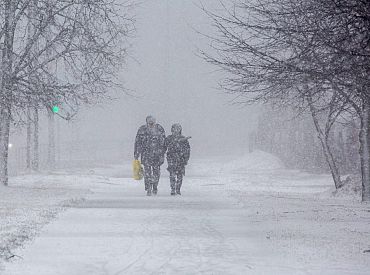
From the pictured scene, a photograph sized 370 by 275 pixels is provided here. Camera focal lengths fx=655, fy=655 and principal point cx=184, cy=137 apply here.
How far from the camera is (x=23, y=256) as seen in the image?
7020 millimetres

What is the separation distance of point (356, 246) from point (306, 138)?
25.2 metres

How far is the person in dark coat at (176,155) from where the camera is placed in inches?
604

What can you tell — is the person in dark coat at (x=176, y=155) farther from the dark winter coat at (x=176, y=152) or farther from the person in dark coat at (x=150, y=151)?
the person in dark coat at (x=150, y=151)

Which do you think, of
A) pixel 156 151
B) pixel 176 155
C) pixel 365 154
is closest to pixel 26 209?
pixel 156 151

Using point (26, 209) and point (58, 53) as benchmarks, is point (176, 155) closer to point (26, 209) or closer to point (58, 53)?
point (58, 53)

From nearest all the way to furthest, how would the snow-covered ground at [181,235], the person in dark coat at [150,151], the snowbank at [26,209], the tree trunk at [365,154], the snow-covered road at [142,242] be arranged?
the snow-covered road at [142,242]
the snow-covered ground at [181,235]
the snowbank at [26,209]
the person in dark coat at [150,151]
the tree trunk at [365,154]

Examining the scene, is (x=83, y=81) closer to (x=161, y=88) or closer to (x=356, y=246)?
(x=356, y=246)

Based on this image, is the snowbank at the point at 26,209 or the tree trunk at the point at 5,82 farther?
the tree trunk at the point at 5,82

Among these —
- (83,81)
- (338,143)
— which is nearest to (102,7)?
(83,81)

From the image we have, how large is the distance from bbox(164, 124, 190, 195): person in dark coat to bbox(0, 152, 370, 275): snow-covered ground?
868mm

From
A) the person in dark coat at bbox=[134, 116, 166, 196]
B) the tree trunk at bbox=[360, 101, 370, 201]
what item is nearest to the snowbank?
the person in dark coat at bbox=[134, 116, 166, 196]

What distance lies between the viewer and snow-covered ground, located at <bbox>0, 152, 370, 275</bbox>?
668 centimetres

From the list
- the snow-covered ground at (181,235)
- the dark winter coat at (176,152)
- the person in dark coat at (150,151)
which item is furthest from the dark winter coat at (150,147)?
the snow-covered ground at (181,235)

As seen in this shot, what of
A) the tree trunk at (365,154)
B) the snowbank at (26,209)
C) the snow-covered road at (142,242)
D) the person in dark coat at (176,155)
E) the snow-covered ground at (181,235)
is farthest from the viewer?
the person in dark coat at (176,155)
